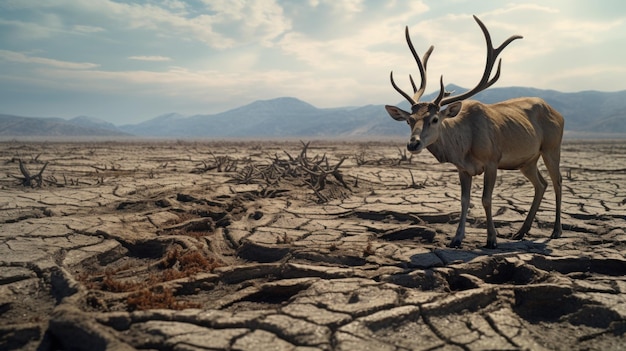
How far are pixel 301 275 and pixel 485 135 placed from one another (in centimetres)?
270

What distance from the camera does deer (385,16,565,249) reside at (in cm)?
420

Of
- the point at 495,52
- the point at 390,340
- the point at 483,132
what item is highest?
the point at 495,52

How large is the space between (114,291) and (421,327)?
2394mm

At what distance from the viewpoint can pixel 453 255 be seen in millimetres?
3848

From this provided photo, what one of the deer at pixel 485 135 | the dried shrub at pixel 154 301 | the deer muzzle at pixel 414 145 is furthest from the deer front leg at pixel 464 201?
the dried shrub at pixel 154 301

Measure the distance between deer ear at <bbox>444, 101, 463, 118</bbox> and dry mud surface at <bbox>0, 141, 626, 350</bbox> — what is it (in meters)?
1.46

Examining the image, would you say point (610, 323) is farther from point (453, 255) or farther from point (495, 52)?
point (495, 52)

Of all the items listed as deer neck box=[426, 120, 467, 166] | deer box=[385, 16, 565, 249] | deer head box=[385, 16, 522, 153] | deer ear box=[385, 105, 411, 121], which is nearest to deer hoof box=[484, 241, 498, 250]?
deer box=[385, 16, 565, 249]

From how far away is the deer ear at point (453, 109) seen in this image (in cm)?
416

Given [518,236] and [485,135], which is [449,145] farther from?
[518,236]

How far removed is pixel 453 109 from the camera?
166 inches

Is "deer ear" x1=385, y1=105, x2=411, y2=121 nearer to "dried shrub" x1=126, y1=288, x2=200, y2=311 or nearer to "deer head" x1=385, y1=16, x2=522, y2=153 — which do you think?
"deer head" x1=385, y1=16, x2=522, y2=153

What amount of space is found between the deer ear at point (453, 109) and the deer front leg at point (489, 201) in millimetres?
763

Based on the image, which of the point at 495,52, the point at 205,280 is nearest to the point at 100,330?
the point at 205,280
